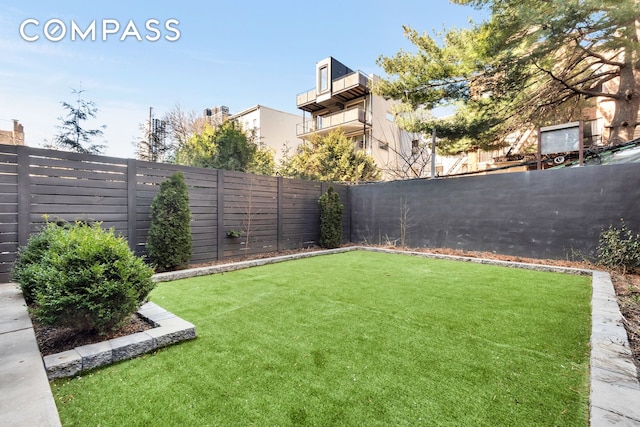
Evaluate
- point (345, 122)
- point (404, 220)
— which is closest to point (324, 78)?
point (345, 122)

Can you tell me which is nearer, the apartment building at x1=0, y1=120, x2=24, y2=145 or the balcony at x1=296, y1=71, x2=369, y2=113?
the apartment building at x1=0, y1=120, x2=24, y2=145

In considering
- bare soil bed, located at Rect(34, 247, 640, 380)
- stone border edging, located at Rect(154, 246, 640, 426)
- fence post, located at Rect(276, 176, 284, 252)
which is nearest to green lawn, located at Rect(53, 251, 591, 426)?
stone border edging, located at Rect(154, 246, 640, 426)

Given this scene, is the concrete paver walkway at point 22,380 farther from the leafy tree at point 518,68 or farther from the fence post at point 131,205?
the leafy tree at point 518,68

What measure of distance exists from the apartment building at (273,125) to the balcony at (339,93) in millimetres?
1529

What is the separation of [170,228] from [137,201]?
0.78 metres

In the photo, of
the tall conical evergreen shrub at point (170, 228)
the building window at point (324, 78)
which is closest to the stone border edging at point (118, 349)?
the tall conical evergreen shrub at point (170, 228)

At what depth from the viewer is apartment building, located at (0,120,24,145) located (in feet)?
39.8

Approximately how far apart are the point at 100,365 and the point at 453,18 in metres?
10.2

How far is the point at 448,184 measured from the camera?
7.23 metres

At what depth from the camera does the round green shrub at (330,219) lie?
799 cm

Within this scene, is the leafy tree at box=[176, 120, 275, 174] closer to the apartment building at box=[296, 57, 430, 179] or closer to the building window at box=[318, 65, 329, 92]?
the apartment building at box=[296, 57, 430, 179]

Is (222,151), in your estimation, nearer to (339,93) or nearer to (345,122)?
(345,122)

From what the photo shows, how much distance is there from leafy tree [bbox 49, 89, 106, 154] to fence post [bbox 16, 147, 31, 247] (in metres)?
5.45

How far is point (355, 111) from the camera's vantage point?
15.4 meters
